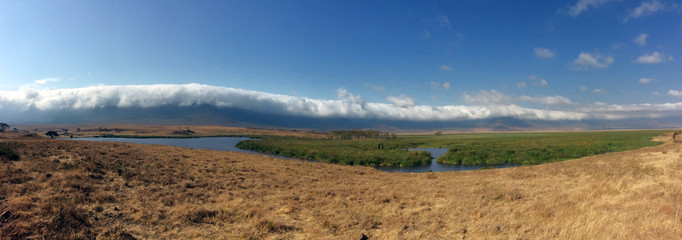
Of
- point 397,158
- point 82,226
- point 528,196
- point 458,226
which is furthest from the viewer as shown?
point 397,158

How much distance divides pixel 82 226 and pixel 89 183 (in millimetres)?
7895

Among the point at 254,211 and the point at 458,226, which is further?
the point at 254,211

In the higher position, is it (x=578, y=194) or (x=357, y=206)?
(x=578, y=194)

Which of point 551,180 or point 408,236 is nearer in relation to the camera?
point 408,236

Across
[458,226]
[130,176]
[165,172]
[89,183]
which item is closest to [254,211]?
[458,226]

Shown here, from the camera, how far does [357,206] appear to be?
13.3 meters

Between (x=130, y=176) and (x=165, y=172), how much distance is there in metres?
2.95

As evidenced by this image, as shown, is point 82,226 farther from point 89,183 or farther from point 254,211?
point 89,183

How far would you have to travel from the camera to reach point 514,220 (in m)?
9.94

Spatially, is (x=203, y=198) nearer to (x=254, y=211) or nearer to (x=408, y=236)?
(x=254, y=211)

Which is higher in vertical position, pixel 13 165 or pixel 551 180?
pixel 13 165

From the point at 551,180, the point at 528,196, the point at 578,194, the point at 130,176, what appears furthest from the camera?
the point at 551,180

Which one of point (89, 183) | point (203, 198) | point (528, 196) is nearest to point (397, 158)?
point (528, 196)

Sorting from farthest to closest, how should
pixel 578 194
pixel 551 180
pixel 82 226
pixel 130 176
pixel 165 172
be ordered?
1. pixel 165 172
2. pixel 551 180
3. pixel 130 176
4. pixel 578 194
5. pixel 82 226
